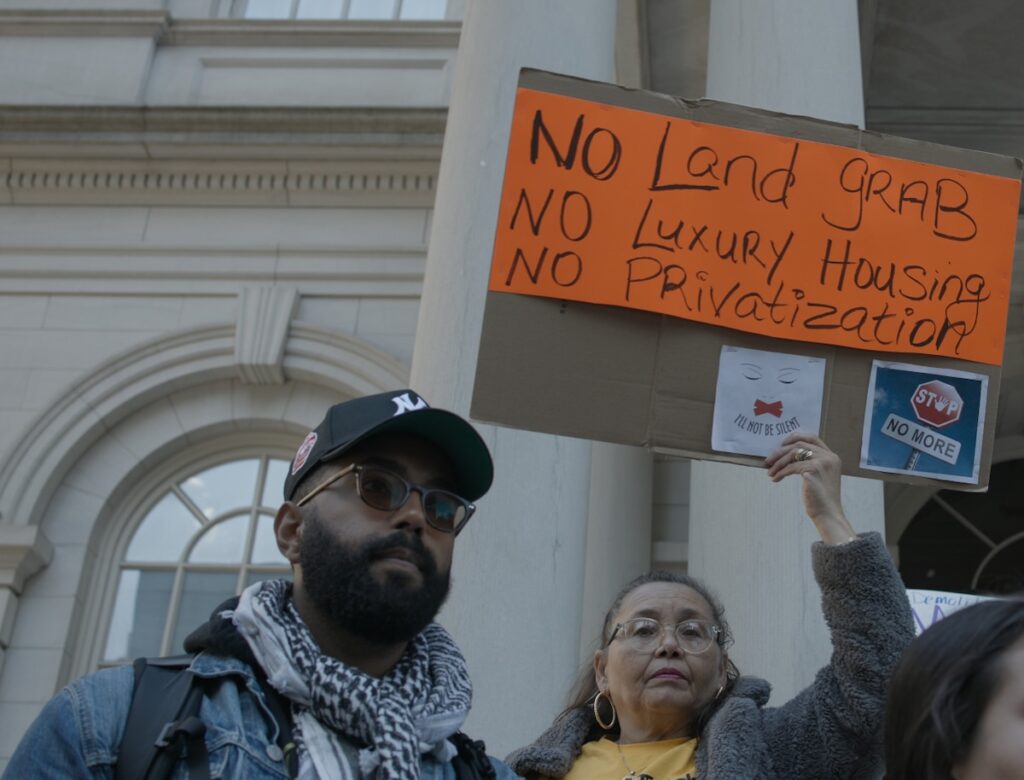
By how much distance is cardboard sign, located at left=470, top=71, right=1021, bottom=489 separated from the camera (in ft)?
10.9

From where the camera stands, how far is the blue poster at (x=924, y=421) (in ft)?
10.9

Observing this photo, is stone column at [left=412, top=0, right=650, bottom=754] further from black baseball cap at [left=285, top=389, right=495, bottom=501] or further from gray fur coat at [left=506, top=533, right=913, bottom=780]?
black baseball cap at [left=285, top=389, right=495, bottom=501]

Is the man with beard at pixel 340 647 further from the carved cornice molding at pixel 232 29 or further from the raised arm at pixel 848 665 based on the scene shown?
the carved cornice molding at pixel 232 29

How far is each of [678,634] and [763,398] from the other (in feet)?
1.91

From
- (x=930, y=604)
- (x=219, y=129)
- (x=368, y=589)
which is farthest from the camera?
(x=219, y=129)

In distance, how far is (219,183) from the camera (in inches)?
409

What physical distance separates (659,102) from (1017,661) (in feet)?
6.61

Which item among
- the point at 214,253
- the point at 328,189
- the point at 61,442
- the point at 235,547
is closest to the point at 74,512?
the point at 61,442

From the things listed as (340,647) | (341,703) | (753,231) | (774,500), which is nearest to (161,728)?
(341,703)

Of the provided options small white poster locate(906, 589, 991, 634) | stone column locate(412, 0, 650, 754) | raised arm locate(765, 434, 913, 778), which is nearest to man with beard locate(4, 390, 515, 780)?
raised arm locate(765, 434, 913, 778)

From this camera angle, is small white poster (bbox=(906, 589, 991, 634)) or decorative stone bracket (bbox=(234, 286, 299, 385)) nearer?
small white poster (bbox=(906, 589, 991, 634))

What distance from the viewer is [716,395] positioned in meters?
3.30

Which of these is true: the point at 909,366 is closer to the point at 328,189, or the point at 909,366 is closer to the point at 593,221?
the point at 593,221

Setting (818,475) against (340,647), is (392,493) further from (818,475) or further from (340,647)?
(818,475)
